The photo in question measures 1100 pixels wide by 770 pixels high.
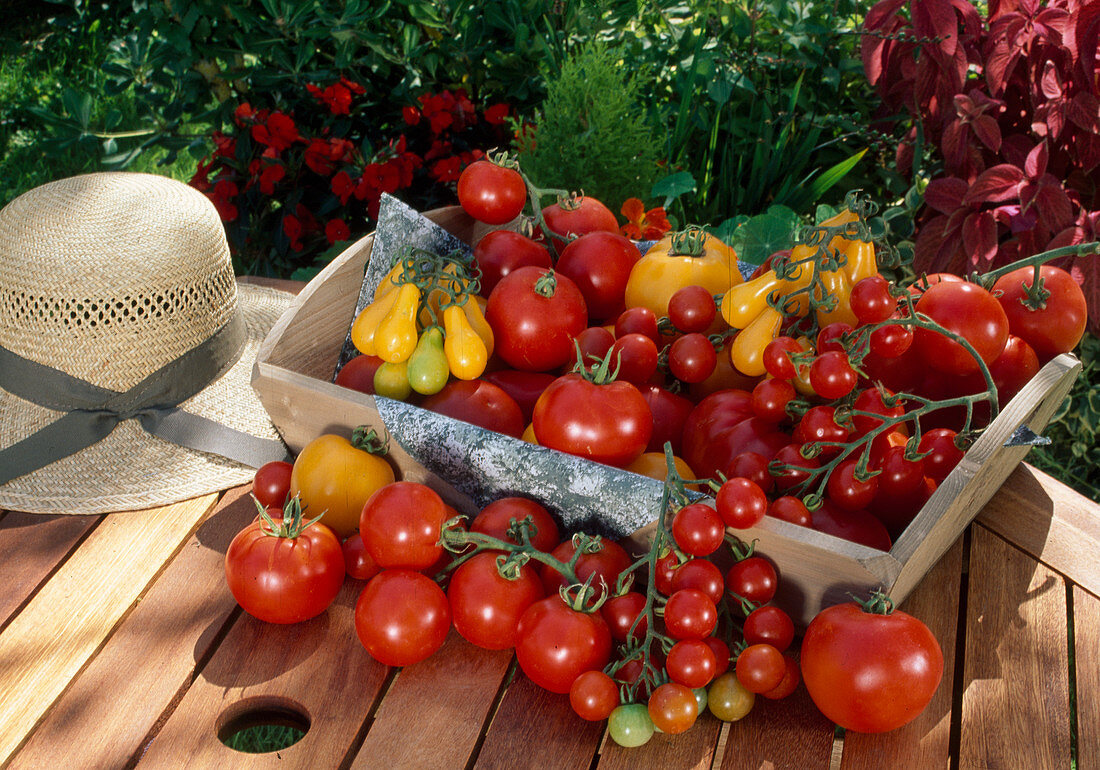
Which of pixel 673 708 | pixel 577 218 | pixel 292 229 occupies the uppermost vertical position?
pixel 577 218

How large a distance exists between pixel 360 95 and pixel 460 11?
43 centimetres

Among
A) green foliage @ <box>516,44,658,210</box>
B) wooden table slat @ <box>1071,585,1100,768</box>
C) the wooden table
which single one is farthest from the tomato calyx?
green foliage @ <box>516,44,658,210</box>

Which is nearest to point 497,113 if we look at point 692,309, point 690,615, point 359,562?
point 692,309

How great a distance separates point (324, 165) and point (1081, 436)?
2.15m

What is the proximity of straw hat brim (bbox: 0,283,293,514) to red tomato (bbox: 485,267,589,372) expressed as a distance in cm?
46

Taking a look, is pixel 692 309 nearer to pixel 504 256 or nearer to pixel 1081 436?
pixel 504 256

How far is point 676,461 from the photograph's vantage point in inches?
44.3

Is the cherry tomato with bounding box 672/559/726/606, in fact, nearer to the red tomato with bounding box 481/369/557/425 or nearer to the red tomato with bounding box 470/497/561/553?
the red tomato with bounding box 470/497/561/553

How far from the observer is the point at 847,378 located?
39.1 inches

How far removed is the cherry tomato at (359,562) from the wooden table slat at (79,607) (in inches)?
10.8

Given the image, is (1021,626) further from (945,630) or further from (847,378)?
(847,378)

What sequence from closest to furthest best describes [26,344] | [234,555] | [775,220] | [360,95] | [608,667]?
A: [608,667] → [234,555] → [26,344] → [775,220] → [360,95]

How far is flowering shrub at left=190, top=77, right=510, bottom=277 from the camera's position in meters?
2.53

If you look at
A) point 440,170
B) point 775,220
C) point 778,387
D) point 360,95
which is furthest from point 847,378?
point 360,95
